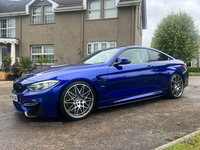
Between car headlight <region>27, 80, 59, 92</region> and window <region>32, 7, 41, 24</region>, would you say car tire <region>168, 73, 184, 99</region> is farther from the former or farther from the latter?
window <region>32, 7, 41, 24</region>

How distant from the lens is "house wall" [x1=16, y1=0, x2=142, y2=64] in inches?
495

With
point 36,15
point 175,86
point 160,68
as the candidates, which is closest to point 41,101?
point 160,68

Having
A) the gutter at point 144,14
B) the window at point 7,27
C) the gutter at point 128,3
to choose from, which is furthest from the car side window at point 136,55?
the gutter at point 144,14

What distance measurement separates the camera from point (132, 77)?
13.0ft

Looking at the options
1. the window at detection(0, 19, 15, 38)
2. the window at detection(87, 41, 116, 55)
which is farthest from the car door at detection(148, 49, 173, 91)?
the window at detection(0, 19, 15, 38)

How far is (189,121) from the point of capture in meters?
3.18

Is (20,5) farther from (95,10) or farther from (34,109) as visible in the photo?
(34,109)

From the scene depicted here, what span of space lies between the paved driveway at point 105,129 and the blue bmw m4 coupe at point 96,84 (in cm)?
25

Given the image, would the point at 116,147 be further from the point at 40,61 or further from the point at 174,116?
the point at 40,61

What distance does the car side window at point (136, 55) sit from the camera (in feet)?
13.8

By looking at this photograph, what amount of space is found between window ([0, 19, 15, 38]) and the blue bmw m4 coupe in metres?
13.6

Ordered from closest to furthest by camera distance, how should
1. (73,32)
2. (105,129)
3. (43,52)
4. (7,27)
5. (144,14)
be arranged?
(105,129)
(73,32)
(43,52)
(7,27)
(144,14)

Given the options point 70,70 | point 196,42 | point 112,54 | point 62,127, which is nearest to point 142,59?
point 112,54

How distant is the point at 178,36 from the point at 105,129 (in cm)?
2333
